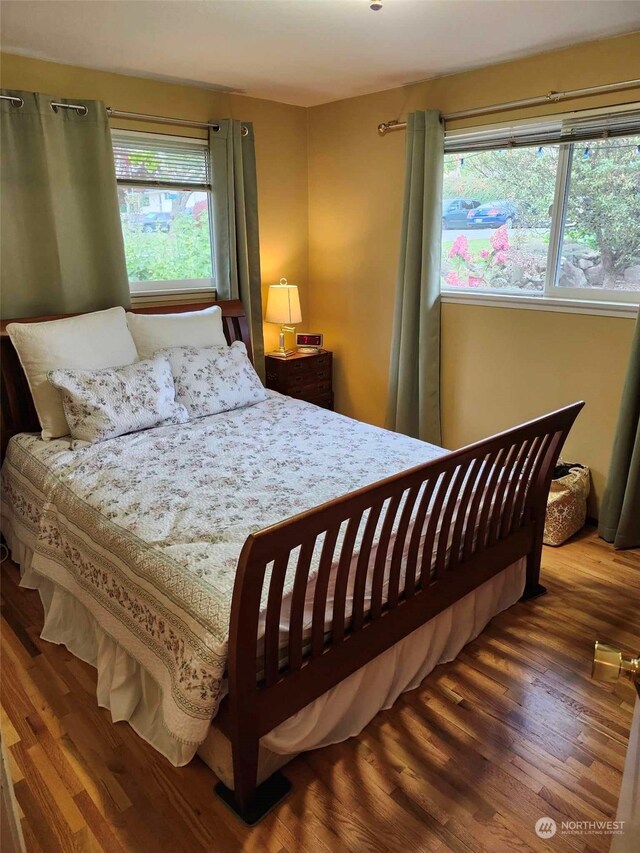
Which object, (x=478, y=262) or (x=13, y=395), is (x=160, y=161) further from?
(x=478, y=262)

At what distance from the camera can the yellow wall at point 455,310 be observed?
2947mm

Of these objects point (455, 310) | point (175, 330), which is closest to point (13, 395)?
point (175, 330)

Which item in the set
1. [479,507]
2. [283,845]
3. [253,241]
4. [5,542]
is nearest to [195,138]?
[253,241]

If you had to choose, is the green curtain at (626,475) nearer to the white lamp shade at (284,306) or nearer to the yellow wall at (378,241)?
the yellow wall at (378,241)

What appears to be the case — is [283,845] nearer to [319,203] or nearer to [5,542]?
[5,542]

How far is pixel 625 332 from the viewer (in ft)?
9.47

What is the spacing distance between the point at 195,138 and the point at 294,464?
230cm

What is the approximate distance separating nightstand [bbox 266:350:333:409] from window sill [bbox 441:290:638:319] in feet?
3.24

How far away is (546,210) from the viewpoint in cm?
315

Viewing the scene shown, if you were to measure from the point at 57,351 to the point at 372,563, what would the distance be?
1.85 meters

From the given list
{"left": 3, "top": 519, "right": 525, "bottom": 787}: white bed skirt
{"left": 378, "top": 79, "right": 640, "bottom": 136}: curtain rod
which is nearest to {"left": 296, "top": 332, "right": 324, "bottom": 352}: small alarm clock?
{"left": 378, "top": 79, "right": 640, "bottom": 136}: curtain rod

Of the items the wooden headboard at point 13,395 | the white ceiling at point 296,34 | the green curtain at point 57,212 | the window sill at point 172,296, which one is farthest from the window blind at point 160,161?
the wooden headboard at point 13,395

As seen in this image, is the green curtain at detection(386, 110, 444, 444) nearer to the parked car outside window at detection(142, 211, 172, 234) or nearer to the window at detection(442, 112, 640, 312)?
the window at detection(442, 112, 640, 312)
